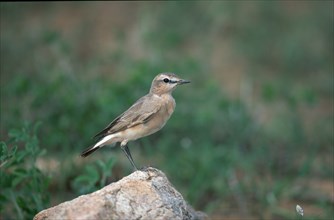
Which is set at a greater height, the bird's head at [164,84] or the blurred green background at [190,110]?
the bird's head at [164,84]

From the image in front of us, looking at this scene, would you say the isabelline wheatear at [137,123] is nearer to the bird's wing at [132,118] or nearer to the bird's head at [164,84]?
the bird's wing at [132,118]

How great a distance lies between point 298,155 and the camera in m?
9.46

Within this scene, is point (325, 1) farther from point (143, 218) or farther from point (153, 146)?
point (143, 218)

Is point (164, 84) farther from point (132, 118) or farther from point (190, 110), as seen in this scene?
point (190, 110)

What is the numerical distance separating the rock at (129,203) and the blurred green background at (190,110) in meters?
0.91

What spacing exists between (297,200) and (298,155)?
111 cm

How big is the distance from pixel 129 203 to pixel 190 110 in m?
4.90

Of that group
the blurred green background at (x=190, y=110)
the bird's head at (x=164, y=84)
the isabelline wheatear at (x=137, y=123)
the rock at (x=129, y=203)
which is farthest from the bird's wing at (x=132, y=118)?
the rock at (x=129, y=203)

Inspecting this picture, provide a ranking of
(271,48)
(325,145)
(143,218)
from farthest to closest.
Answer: (271,48) < (325,145) < (143,218)

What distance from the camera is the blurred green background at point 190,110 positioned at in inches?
296

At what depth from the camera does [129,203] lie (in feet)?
15.3

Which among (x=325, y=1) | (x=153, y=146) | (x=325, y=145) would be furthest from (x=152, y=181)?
(x=325, y=1)

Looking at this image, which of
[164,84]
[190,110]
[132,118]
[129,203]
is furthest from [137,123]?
Result: [190,110]

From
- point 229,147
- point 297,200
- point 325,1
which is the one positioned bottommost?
point 297,200
